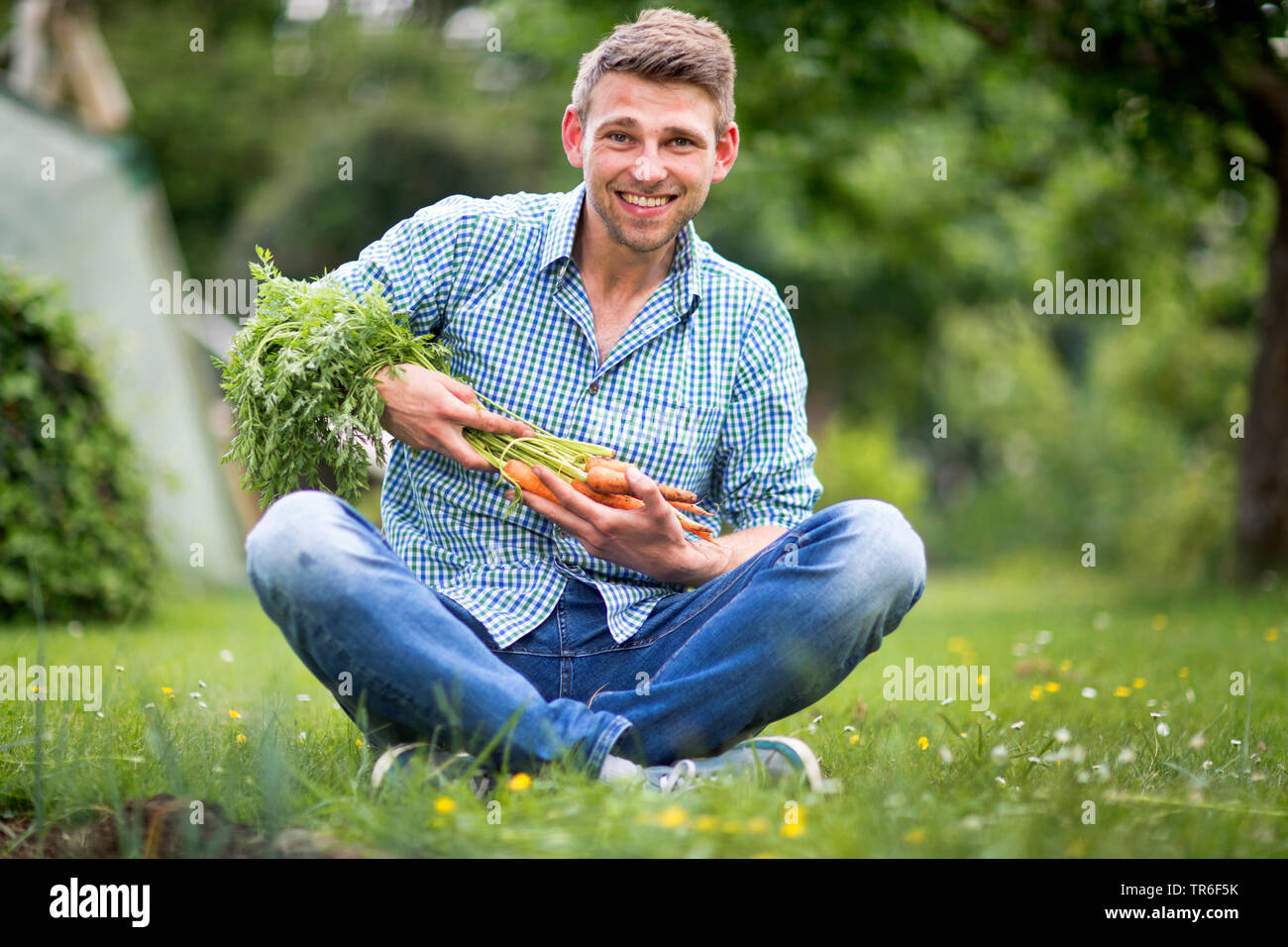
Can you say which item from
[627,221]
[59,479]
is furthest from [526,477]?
[59,479]

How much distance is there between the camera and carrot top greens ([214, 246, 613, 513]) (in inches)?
104

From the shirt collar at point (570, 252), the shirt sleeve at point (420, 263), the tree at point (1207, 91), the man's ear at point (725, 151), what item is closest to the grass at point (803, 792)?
the shirt sleeve at point (420, 263)

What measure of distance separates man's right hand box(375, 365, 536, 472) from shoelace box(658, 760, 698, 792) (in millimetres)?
767

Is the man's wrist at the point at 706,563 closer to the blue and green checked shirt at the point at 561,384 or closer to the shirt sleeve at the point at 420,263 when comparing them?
the blue and green checked shirt at the point at 561,384

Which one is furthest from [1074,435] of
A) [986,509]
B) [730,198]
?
[730,198]

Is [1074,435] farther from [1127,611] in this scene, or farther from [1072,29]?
[1072,29]

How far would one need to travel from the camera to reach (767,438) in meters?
2.99

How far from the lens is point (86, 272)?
7.78 m

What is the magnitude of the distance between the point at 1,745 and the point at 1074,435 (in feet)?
43.0

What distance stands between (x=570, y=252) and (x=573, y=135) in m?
0.33

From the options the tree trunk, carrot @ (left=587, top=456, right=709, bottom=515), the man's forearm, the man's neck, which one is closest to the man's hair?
the man's neck

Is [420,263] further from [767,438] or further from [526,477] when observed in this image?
[767,438]

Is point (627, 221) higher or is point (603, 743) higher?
point (627, 221)

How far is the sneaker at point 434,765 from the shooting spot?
7.77ft
